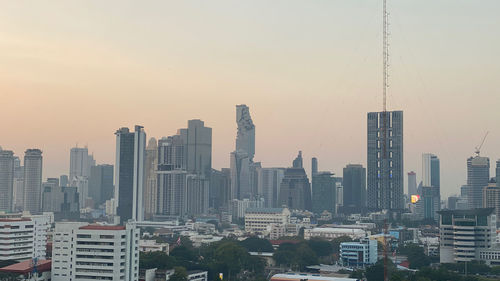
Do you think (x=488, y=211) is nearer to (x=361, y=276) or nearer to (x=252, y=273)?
(x=361, y=276)

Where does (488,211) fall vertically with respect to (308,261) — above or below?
above

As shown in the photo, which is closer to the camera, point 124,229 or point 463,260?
point 124,229

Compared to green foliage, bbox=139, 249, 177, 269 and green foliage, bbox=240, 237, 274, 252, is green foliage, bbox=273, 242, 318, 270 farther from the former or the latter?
green foliage, bbox=139, 249, 177, 269

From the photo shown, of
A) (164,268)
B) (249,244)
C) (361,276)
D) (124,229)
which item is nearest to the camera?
(124,229)

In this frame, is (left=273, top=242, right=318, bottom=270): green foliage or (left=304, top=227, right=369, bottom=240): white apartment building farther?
(left=304, top=227, right=369, bottom=240): white apartment building

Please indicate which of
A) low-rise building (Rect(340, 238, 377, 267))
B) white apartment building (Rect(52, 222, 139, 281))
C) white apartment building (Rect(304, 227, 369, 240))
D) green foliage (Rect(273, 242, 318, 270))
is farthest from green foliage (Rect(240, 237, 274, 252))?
white apartment building (Rect(52, 222, 139, 281))

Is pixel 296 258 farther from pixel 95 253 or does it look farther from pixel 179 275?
pixel 95 253

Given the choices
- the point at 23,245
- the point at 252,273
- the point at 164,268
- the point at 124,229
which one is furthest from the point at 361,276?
the point at 23,245
